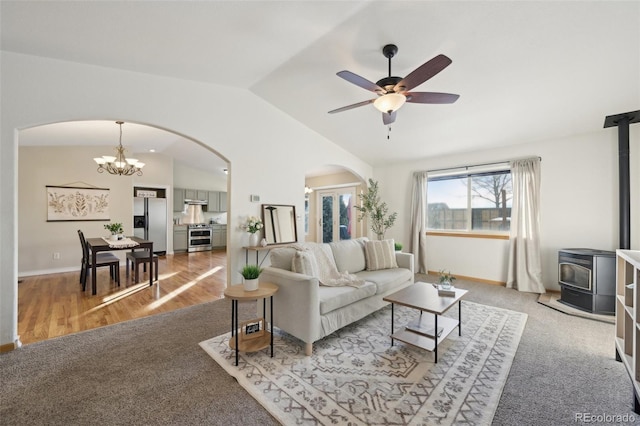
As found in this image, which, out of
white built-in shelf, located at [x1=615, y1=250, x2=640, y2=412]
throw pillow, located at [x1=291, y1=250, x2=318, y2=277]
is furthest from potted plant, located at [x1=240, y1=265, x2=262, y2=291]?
white built-in shelf, located at [x1=615, y1=250, x2=640, y2=412]

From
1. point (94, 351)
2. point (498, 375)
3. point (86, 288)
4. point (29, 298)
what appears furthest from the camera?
point (86, 288)

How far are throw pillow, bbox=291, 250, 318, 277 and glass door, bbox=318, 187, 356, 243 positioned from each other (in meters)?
5.23

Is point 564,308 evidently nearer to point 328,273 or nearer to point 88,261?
point 328,273

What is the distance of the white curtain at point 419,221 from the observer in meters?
5.52

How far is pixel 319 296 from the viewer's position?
8.30 ft

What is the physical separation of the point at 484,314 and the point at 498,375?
140cm

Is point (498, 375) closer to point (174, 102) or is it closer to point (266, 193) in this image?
point (266, 193)

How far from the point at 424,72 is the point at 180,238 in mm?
8232

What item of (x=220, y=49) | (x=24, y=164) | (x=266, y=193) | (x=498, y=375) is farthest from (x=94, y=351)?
(x=24, y=164)

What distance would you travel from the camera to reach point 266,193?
14.7ft

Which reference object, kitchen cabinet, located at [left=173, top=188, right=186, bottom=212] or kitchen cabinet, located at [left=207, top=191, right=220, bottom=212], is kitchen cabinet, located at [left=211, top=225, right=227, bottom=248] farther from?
kitchen cabinet, located at [left=173, top=188, right=186, bottom=212]

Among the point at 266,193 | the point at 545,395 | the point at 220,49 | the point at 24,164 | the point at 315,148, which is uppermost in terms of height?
the point at 220,49

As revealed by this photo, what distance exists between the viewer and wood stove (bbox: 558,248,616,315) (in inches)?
130

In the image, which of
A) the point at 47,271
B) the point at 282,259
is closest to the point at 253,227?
the point at 282,259
